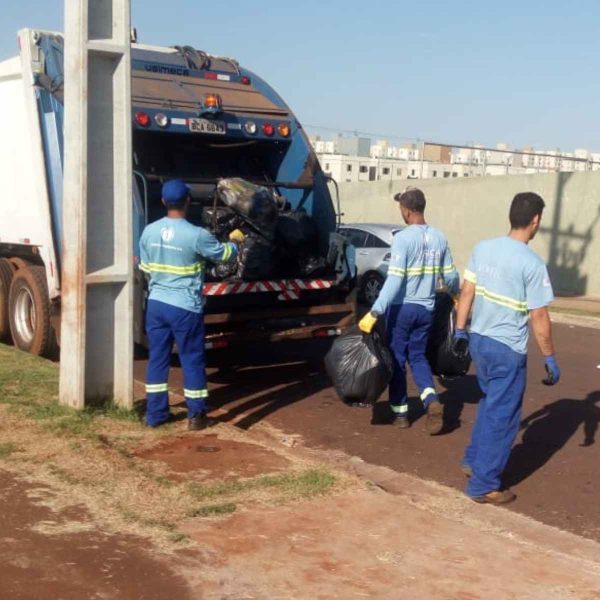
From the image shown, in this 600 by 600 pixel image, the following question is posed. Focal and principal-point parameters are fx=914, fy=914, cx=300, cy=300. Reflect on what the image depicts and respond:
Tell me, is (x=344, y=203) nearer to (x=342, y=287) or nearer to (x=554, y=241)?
(x=554, y=241)

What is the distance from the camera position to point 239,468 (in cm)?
568

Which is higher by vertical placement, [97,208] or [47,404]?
[97,208]

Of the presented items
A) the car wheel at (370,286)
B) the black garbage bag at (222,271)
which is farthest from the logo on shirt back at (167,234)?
the car wheel at (370,286)

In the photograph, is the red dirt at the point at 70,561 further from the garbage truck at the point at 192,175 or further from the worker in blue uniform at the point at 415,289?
the garbage truck at the point at 192,175

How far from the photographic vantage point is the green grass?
629 centimetres

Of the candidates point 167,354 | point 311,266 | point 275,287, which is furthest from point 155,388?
point 311,266

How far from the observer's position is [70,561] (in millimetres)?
4152

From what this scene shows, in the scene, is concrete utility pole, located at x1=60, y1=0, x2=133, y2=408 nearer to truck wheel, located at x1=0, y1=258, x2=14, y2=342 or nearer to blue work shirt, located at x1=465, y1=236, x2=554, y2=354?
blue work shirt, located at x1=465, y1=236, x2=554, y2=354

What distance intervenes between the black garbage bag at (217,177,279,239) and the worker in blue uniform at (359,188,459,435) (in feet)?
5.38

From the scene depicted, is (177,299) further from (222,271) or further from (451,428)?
(451,428)

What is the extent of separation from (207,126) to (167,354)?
3.01 meters

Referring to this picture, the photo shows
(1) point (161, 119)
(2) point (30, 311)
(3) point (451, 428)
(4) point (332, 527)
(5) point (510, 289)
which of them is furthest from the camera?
(2) point (30, 311)

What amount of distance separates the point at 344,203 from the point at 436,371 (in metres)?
19.7

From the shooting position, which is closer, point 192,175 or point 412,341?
point 412,341
